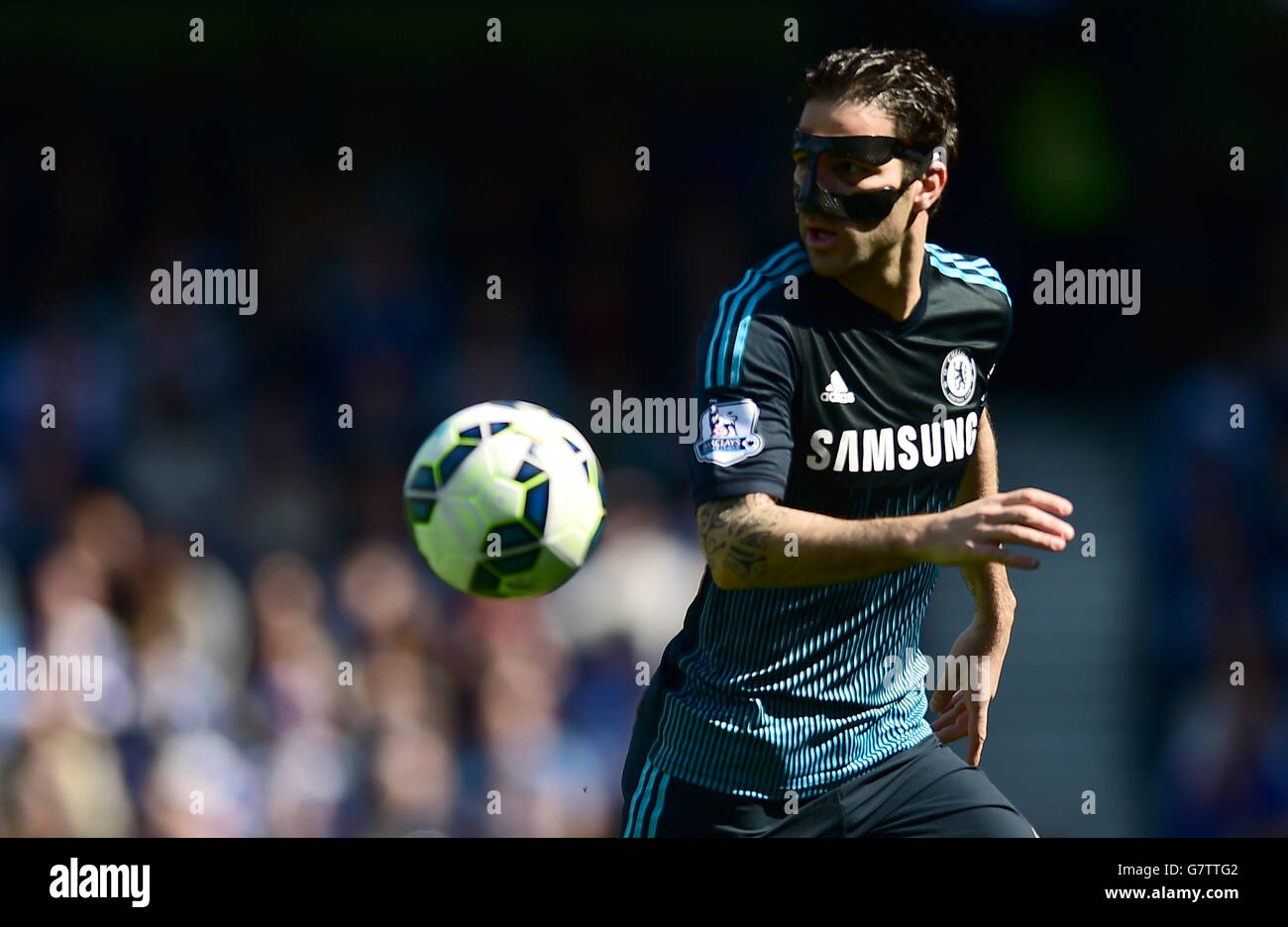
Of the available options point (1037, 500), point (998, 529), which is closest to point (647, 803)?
point (998, 529)

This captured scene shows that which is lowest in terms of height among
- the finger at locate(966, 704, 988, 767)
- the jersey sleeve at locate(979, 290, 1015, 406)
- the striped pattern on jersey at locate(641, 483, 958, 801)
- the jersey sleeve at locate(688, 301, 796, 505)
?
the finger at locate(966, 704, 988, 767)

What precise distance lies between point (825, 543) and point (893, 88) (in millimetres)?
1316

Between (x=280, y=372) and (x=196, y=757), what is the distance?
249cm

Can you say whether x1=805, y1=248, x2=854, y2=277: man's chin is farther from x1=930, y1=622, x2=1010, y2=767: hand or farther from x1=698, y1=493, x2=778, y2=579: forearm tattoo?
x1=930, y1=622, x2=1010, y2=767: hand

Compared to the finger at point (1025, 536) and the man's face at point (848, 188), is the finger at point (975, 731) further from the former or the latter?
the man's face at point (848, 188)

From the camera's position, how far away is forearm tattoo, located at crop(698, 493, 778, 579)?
4066mm

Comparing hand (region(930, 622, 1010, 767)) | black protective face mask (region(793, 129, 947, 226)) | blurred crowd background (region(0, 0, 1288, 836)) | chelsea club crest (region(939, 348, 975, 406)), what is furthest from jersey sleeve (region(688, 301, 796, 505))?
blurred crowd background (region(0, 0, 1288, 836))

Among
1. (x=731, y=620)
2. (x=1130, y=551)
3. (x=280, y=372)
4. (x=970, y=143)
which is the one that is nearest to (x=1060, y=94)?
(x=970, y=143)

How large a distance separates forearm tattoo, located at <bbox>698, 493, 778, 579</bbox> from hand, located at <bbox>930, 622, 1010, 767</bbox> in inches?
41.1

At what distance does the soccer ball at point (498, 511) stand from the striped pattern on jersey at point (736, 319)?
827 mm

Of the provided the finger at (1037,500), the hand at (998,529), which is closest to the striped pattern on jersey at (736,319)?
the hand at (998,529)

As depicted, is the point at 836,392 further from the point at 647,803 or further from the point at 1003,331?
the point at 647,803

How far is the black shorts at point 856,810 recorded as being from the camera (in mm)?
4348

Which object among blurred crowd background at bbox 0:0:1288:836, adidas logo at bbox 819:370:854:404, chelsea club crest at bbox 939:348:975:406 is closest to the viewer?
adidas logo at bbox 819:370:854:404
